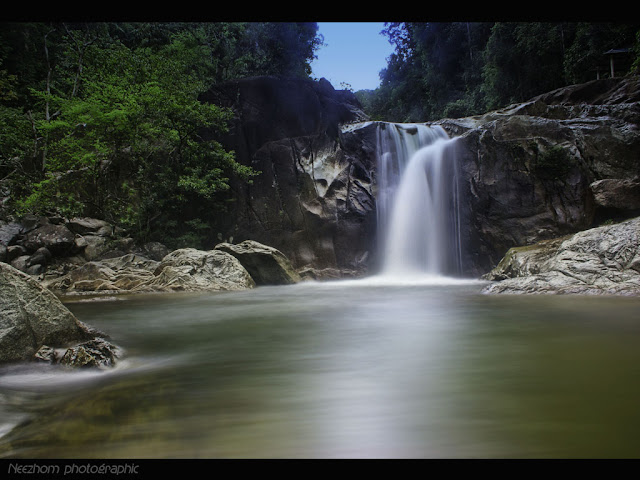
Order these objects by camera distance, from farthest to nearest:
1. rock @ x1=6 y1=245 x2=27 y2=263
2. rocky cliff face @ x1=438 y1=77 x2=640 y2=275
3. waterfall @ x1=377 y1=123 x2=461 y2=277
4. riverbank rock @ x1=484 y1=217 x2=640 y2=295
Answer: waterfall @ x1=377 y1=123 x2=461 y2=277, rock @ x1=6 y1=245 x2=27 y2=263, rocky cliff face @ x1=438 y1=77 x2=640 y2=275, riverbank rock @ x1=484 y1=217 x2=640 y2=295

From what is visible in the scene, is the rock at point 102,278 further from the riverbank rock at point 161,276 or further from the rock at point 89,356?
the rock at point 89,356

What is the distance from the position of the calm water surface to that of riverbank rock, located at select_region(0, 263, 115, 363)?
23 centimetres

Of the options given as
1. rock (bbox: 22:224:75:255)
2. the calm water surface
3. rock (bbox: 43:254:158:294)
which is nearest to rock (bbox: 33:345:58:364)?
the calm water surface

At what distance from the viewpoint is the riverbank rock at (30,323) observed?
3.11 metres

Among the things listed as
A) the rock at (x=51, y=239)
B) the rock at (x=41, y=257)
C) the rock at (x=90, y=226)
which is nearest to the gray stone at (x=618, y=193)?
the rock at (x=90, y=226)

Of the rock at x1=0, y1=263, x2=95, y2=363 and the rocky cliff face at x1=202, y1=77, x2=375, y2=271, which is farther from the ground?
the rocky cliff face at x1=202, y1=77, x2=375, y2=271

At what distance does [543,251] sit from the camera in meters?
8.30

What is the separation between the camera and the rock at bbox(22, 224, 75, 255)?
39.1 ft

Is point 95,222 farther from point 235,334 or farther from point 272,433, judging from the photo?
point 272,433

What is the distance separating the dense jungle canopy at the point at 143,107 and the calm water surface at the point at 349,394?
10.2 metres

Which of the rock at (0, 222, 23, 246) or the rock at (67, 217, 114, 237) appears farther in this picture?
the rock at (67, 217, 114, 237)

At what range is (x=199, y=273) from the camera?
10109mm

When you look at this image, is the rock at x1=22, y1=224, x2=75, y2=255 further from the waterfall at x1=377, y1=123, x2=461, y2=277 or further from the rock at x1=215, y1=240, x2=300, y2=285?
the waterfall at x1=377, y1=123, x2=461, y2=277

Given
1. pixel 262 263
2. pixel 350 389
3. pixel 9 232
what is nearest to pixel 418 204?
pixel 262 263
